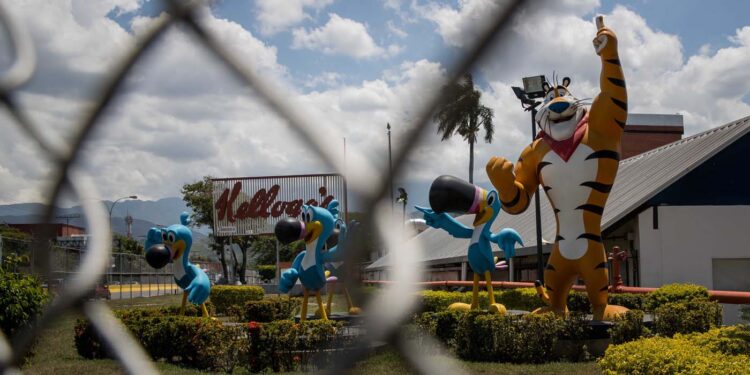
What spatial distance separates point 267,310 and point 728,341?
903 cm

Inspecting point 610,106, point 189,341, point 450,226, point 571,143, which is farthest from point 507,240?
point 189,341

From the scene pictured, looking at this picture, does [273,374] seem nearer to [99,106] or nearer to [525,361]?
[525,361]

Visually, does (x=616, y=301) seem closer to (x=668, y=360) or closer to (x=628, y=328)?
(x=628, y=328)

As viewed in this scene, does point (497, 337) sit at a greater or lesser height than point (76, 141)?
lesser

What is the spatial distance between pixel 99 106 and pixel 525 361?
8057 millimetres

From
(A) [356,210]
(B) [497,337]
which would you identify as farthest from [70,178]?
(B) [497,337]

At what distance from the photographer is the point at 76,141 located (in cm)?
126

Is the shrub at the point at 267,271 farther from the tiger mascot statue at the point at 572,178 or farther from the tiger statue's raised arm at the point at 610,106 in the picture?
the tiger statue's raised arm at the point at 610,106

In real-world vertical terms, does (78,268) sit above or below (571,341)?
above

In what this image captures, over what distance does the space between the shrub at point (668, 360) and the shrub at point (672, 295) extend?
15.6ft

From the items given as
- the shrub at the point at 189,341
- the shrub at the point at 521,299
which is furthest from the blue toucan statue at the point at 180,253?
the shrub at the point at 521,299

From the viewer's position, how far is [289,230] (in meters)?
10.0

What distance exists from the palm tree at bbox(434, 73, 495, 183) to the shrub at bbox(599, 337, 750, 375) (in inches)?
175

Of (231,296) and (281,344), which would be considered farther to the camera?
(231,296)
